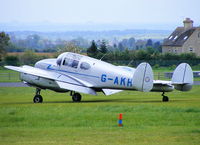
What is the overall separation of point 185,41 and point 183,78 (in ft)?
250

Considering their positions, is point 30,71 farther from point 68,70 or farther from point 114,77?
point 114,77

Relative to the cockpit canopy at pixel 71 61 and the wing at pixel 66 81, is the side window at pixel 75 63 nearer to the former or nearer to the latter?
the cockpit canopy at pixel 71 61

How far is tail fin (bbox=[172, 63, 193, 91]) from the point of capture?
1239 inches

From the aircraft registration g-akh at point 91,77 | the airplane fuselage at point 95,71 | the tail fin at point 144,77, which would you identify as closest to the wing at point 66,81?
the aircraft registration g-akh at point 91,77

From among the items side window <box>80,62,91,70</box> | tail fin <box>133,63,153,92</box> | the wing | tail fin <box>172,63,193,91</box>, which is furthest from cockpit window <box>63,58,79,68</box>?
tail fin <box>172,63,193,91</box>

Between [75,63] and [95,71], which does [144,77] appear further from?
[75,63]

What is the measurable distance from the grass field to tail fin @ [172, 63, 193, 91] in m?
0.93

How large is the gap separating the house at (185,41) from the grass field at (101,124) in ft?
252

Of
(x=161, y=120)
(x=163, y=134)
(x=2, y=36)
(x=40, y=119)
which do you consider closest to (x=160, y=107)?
(x=161, y=120)

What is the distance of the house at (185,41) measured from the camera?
10694 centimetres

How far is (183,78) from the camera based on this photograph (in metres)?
31.6

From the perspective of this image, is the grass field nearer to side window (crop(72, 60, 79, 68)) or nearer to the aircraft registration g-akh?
the aircraft registration g-akh

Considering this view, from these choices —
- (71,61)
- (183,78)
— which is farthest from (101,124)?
(71,61)

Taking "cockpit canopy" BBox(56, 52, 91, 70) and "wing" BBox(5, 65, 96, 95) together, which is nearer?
"wing" BBox(5, 65, 96, 95)
